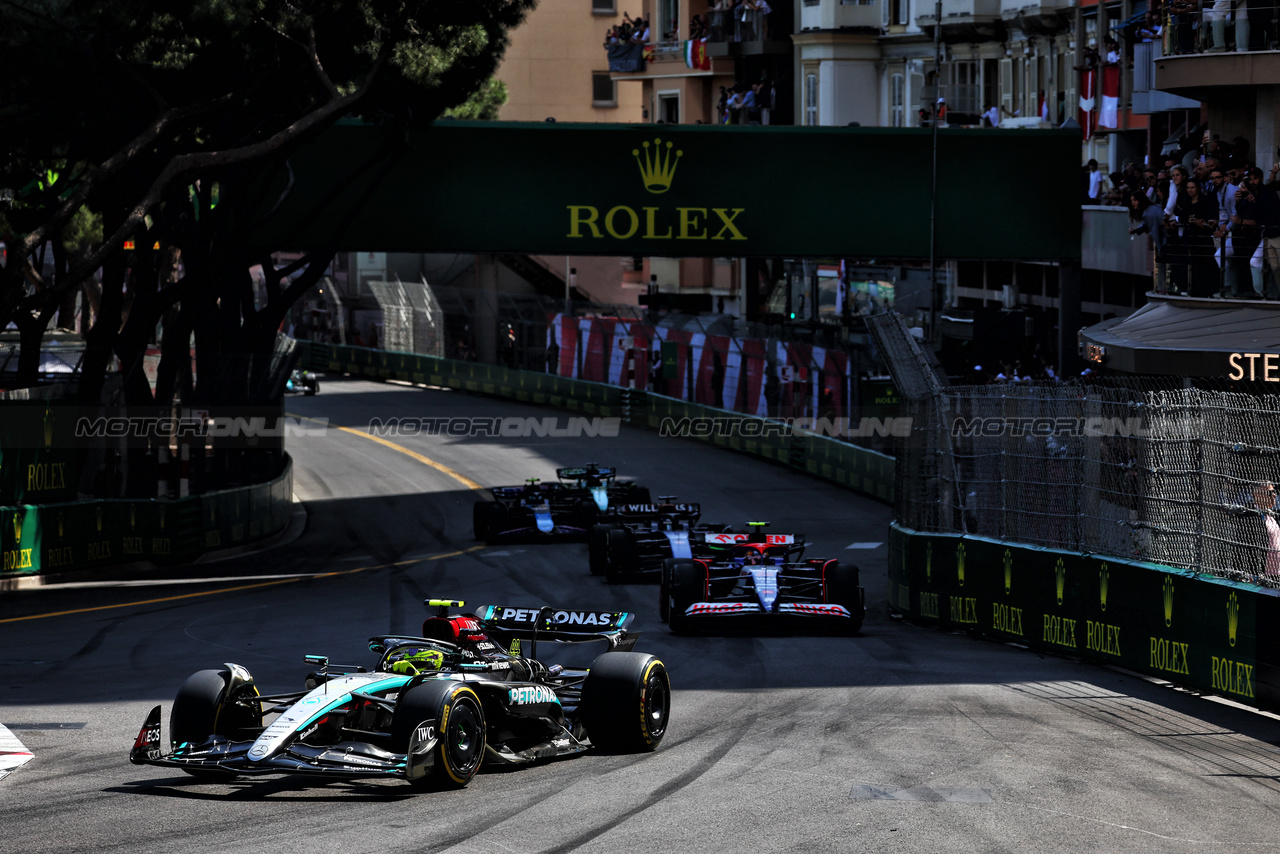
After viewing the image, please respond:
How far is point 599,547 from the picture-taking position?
72.8 ft

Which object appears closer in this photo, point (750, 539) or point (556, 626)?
point (556, 626)

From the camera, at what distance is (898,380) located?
60.6 feet

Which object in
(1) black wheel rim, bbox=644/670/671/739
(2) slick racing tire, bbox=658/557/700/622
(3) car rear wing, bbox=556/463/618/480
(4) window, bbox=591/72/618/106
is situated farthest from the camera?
(4) window, bbox=591/72/618/106

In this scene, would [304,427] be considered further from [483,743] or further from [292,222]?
[483,743]

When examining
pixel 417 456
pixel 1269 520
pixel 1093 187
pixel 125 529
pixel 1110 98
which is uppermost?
pixel 1110 98

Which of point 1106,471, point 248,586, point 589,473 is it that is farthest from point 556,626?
point 589,473

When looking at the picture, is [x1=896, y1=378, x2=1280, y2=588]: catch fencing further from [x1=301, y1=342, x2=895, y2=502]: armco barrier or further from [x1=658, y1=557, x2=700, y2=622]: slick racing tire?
[x1=301, y1=342, x2=895, y2=502]: armco barrier

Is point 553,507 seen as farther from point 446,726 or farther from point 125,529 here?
point 446,726

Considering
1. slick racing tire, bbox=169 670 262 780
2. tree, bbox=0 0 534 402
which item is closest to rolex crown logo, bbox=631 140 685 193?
tree, bbox=0 0 534 402

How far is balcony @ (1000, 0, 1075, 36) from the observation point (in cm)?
3566

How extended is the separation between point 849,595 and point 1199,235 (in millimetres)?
8107

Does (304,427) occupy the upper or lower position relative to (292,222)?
lower

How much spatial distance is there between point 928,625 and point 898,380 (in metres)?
2.81

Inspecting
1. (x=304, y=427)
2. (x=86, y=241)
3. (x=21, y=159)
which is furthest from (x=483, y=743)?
(x=86, y=241)
